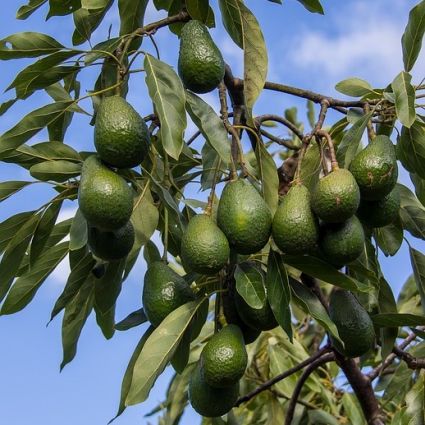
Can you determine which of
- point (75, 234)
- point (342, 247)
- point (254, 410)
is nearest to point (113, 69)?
point (75, 234)

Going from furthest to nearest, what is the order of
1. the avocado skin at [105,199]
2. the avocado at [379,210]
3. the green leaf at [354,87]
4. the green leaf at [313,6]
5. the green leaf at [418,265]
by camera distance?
the green leaf at [418,265]
the green leaf at [354,87]
the green leaf at [313,6]
the avocado at [379,210]
the avocado skin at [105,199]

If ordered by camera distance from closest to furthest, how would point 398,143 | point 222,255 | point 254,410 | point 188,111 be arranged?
point 222,255
point 188,111
point 398,143
point 254,410

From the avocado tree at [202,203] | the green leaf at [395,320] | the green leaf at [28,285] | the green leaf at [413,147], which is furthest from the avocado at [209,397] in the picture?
the green leaf at [413,147]

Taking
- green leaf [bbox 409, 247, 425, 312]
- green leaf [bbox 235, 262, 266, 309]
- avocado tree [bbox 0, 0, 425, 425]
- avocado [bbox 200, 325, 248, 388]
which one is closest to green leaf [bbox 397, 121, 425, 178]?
avocado tree [bbox 0, 0, 425, 425]

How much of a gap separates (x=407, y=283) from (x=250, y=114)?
2000mm

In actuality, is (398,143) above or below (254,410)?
above

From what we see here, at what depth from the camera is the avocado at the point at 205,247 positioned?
1622 mm

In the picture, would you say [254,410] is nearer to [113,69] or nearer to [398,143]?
[398,143]

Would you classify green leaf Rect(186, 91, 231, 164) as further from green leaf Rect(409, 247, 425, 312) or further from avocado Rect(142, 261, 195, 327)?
green leaf Rect(409, 247, 425, 312)

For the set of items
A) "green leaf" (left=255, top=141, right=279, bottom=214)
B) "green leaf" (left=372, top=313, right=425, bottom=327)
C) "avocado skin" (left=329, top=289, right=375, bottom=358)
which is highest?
"green leaf" (left=255, top=141, right=279, bottom=214)

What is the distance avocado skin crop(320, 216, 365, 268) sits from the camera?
1.68m

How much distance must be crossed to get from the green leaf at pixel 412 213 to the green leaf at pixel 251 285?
0.63m

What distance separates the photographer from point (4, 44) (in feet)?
6.26

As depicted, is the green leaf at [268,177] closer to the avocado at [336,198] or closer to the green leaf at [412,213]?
the avocado at [336,198]
